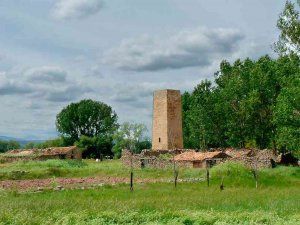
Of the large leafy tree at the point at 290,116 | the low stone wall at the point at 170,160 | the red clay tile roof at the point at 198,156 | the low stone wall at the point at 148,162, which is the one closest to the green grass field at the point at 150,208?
the low stone wall at the point at 170,160

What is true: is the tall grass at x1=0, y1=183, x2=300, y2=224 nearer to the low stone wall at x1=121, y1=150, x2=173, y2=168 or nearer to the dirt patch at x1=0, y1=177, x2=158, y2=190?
the dirt patch at x1=0, y1=177, x2=158, y2=190

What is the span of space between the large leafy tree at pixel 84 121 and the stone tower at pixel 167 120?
4606cm

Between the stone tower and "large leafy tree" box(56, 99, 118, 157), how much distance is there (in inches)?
1813

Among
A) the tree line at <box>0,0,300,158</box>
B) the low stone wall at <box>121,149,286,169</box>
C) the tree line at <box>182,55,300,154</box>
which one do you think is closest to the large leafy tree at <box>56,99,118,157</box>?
the tree line at <box>0,0,300,158</box>

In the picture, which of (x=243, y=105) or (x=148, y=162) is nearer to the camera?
(x=148, y=162)

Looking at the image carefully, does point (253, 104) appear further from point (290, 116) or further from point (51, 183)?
point (51, 183)

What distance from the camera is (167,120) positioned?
212 feet

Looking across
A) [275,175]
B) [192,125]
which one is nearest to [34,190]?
[275,175]

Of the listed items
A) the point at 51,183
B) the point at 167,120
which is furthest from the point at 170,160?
the point at 51,183

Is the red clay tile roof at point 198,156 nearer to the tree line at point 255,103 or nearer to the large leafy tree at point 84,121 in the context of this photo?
the tree line at point 255,103

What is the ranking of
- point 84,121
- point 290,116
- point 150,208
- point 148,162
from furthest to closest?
point 84,121, point 148,162, point 290,116, point 150,208

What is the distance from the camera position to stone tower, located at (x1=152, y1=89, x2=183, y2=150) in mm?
64875

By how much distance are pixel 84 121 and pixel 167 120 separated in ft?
170

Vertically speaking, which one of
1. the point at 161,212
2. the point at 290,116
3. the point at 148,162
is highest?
the point at 290,116
